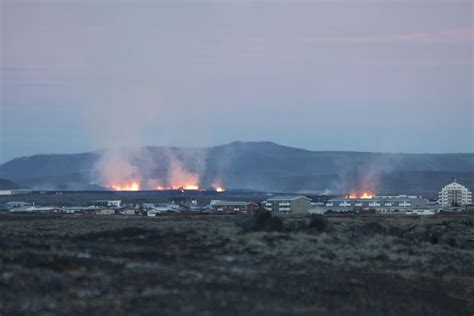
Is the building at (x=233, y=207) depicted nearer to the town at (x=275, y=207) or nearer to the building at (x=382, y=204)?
the town at (x=275, y=207)

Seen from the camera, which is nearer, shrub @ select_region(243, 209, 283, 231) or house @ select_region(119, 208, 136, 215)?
shrub @ select_region(243, 209, 283, 231)

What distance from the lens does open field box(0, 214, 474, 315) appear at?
2261 centimetres

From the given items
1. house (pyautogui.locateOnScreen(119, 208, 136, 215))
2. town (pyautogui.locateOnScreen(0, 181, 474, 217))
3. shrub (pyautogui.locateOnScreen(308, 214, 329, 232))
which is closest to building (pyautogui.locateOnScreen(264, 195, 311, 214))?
town (pyautogui.locateOnScreen(0, 181, 474, 217))

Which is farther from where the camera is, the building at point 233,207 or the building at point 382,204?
the building at point 382,204

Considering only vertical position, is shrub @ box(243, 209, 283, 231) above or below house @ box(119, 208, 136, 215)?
below

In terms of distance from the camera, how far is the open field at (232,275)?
2261 centimetres

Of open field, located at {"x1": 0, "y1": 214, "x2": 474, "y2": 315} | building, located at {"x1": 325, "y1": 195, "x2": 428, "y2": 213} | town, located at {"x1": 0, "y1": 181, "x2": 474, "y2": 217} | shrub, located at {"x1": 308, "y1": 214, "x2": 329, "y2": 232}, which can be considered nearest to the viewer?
open field, located at {"x1": 0, "y1": 214, "x2": 474, "y2": 315}

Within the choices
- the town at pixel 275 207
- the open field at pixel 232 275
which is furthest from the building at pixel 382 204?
the open field at pixel 232 275

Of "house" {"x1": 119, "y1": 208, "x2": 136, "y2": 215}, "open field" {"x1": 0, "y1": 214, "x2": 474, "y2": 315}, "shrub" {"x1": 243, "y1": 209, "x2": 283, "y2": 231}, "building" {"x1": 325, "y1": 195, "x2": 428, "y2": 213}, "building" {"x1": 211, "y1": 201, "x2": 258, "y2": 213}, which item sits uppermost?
"building" {"x1": 325, "y1": 195, "x2": 428, "y2": 213}

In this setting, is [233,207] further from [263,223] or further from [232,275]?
[232,275]

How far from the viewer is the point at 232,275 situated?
28.4 meters

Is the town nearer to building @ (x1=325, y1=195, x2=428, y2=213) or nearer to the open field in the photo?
building @ (x1=325, y1=195, x2=428, y2=213)

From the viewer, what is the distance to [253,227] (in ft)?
158

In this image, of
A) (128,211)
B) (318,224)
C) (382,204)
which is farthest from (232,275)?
(382,204)
